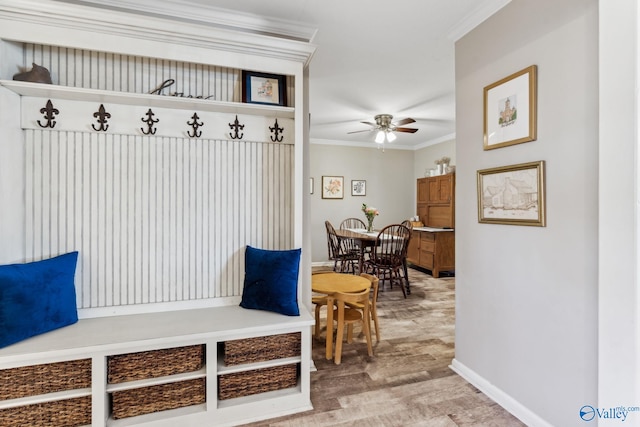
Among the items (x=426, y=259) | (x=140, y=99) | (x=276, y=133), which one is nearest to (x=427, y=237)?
(x=426, y=259)

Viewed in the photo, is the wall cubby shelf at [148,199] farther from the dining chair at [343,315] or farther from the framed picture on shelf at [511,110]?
the framed picture on shelf at [511,110]

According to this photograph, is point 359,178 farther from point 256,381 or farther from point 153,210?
point 256,381

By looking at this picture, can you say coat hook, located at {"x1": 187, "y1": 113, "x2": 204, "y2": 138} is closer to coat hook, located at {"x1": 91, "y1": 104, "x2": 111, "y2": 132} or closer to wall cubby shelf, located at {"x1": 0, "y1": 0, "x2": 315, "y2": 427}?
wall cubby shelf, located at {"x1": 0, "y1": 0, "x2": 315, "y2": 427}

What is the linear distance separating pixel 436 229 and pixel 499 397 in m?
3.59

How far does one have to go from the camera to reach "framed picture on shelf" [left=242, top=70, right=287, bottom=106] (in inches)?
82.0

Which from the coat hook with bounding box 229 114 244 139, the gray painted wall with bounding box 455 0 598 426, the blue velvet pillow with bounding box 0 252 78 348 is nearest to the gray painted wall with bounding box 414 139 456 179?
the gray painted wall with bounding box 455 0 598 426

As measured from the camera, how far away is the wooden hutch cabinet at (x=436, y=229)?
507cm

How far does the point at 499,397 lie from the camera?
191 centimetres

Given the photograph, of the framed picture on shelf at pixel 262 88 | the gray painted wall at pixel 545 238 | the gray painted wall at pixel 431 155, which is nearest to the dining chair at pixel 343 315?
the gray painted wall at pixel 545 238

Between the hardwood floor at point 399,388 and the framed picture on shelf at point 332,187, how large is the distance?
341 centimetres

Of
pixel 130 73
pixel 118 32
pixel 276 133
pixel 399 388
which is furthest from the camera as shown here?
pixel 276 133

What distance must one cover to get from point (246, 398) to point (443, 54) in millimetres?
3018

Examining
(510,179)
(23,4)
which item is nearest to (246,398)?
(510,179)

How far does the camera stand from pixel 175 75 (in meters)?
2.04
